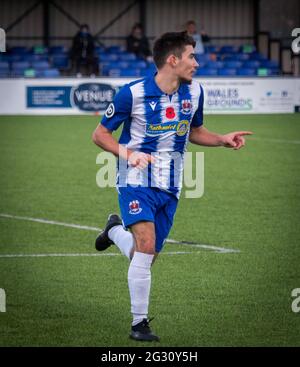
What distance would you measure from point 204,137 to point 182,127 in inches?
15.6

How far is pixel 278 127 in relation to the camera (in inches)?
1016

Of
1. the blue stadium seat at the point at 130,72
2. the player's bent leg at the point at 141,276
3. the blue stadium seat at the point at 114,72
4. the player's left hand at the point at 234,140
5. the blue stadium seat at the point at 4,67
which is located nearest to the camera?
the player's bent leg at the point at 141,276

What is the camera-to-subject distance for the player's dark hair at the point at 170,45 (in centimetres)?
717

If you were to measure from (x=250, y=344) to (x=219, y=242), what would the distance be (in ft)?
13.0

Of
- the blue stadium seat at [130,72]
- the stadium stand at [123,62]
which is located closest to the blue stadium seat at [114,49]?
the stadium stand at [123,62]

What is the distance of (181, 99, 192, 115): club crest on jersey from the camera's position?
729 cm

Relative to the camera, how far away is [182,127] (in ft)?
24.1

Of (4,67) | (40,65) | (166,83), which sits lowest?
(166,83)

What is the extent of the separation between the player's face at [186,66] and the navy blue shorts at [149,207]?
81 cm

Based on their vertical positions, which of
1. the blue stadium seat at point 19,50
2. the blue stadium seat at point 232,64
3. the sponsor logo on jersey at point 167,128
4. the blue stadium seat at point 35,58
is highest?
the blue stadium seat at point 19,50

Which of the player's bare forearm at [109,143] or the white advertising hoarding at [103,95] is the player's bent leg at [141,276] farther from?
the white advertising hoarding at [103,95]

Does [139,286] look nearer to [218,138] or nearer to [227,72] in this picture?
[218,138]

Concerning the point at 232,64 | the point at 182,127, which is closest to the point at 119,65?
the point at 232,64

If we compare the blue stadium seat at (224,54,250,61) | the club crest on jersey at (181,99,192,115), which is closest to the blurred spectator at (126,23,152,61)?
the blue stadium seat at (224,54,250,61)
